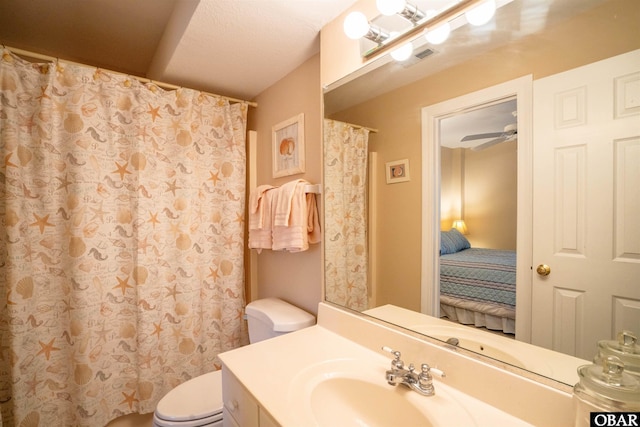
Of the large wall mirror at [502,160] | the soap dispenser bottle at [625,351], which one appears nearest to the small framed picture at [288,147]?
the large wall mirror at [502,160]

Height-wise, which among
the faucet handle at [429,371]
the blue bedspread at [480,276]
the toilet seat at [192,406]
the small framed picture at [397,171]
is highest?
the small framed picture at [397,171]

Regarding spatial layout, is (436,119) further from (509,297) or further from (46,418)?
(46,418)

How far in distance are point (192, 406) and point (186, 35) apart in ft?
5.60

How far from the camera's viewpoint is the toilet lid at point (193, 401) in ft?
3.96

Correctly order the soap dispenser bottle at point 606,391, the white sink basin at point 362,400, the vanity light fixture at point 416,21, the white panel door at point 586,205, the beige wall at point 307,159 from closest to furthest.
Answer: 1. the soap dispenser bottle at point 606,391
2. the white panel door at point 586,205
3. the white sink basin at point 362,400
4. the vanity light fixture at point 416,21
5. the beige wall at point 307,159

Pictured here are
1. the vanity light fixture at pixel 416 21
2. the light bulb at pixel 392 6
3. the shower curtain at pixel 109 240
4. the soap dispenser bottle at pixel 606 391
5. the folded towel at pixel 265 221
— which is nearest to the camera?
the soap dispenser bottle at pixel 606 391

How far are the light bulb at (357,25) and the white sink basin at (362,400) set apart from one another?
118 centimetres

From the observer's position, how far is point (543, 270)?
0.71m

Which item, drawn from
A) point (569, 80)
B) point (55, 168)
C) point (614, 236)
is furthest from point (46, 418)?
point (569, 80)

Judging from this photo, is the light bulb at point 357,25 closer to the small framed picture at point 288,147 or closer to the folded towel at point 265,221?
the small framed picture at point 288,147

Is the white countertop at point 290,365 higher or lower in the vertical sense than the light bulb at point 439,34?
lower

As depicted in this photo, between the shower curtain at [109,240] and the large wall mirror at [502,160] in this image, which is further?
the shower curtain at [109,240]

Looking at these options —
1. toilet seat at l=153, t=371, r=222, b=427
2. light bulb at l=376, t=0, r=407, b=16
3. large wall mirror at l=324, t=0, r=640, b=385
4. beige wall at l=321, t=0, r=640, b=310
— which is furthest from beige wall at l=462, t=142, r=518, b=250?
toilet seat at l=153, t=371, r=222, b=427

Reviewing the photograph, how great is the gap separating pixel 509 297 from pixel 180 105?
1931 millimetres
